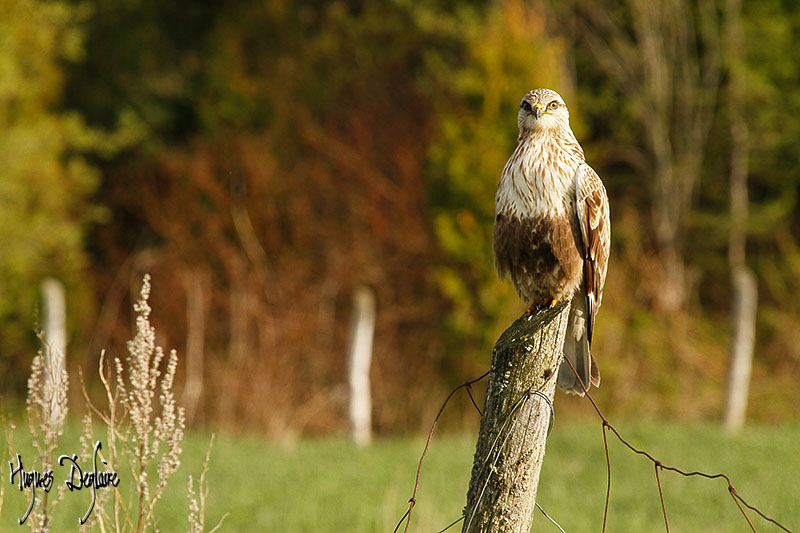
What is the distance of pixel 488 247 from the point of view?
10734 millimetres

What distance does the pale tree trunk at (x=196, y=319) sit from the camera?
40.9ft

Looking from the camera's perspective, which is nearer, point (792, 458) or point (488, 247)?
point (792, 458)

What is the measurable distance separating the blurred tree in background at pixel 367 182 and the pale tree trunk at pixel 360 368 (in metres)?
1.50

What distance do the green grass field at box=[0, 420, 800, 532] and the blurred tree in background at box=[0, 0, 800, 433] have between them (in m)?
2.99

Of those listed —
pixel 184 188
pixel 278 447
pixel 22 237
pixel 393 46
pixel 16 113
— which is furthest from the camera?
pixel 393 46

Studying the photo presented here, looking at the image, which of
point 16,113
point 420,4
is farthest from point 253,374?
point 420,4

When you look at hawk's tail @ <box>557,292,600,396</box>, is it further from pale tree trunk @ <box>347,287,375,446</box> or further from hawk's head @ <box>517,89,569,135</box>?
pale tree trunk @ <box>347,287,375,446</box>

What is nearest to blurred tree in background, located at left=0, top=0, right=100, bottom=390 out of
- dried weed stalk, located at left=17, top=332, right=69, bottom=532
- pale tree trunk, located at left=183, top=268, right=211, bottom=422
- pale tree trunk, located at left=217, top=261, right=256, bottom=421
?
pale tree trunk, located at left=183, top=268, right=211, bottom=422

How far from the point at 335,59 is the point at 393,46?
1138 mm

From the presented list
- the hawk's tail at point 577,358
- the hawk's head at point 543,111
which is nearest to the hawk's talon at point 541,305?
the hawk's tail at point 577,358

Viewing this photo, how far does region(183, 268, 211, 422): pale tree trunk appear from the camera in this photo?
40.9ft

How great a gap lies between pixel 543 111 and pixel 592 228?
45 cm

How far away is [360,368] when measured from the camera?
386 inches

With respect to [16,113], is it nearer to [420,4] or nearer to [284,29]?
[284,29]
